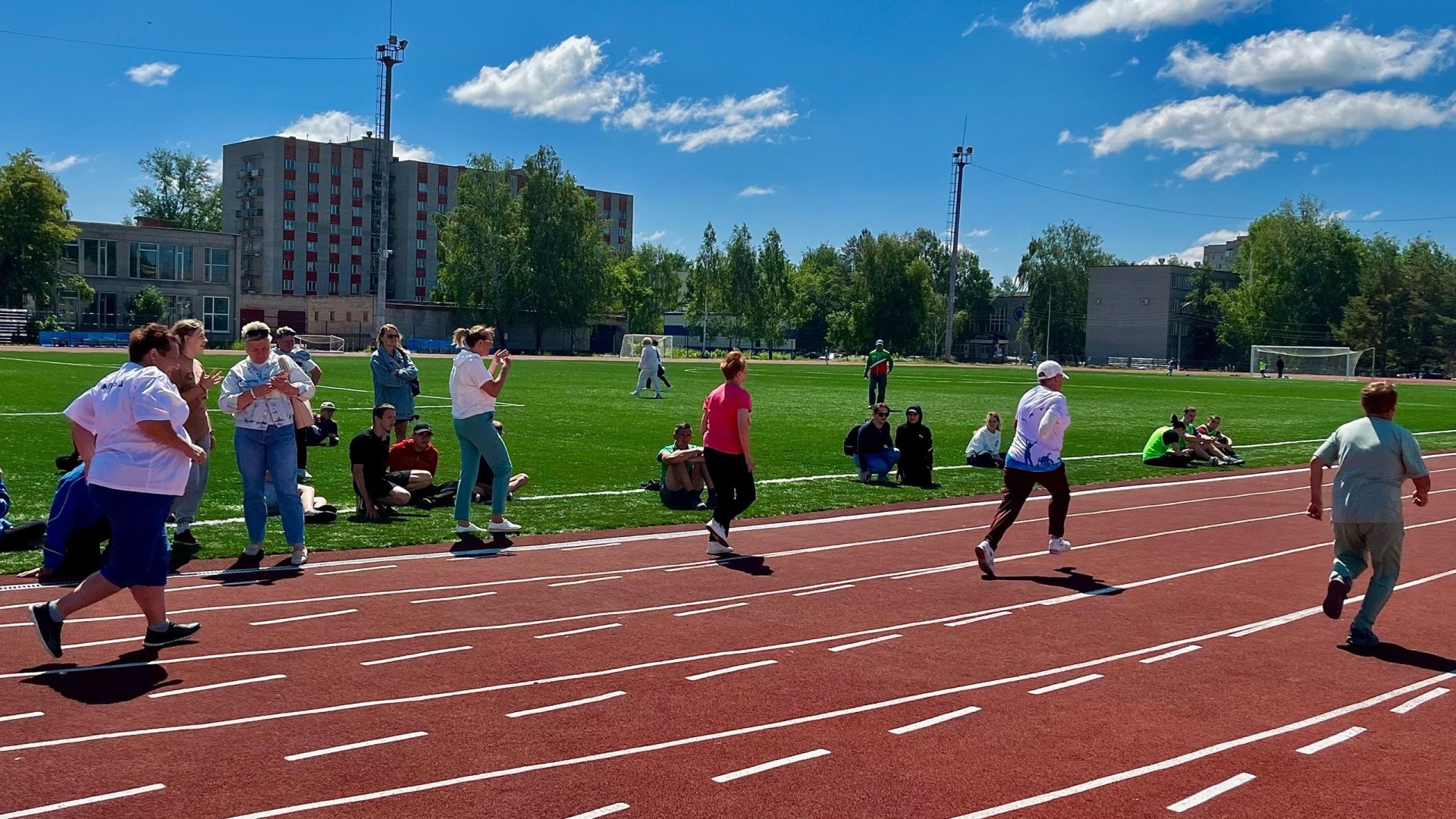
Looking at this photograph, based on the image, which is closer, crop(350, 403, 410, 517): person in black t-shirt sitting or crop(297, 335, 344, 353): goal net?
crop(350, 403, 410, 517): person in black t-shirt sitting

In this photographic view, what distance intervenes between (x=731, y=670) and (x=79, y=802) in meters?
A: 3.30

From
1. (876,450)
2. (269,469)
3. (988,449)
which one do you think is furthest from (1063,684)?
(988,449)

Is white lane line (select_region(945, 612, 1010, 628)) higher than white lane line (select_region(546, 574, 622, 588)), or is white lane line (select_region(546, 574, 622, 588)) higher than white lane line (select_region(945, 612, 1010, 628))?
white lane line (select_region(945, 612, 1010, 628))

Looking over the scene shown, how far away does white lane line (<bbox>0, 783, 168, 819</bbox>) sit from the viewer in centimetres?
441

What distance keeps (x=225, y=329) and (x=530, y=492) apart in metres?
76.3

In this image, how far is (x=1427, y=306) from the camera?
10012 cm

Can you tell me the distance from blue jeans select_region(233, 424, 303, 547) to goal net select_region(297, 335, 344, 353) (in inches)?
2911

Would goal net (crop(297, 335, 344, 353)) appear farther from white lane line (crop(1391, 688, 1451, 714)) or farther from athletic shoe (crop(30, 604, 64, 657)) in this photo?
white lane line (crop(1391, 688, 1451, 714))

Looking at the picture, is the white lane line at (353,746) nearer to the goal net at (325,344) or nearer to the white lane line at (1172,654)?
the white lane line at (1172,654)

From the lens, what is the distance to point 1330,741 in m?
5.72

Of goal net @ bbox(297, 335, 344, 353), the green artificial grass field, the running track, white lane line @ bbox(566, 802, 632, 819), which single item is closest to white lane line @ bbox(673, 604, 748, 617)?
the running track

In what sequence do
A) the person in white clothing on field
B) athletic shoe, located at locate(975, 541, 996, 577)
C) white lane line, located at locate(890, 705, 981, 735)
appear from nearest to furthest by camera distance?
white lane line, located at locate(890, 705, 981, 735) → athletic shoe, located at locate(975, 541, 996, 577) → the person in white clothing on field

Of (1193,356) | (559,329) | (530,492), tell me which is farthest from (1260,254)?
(530,492)

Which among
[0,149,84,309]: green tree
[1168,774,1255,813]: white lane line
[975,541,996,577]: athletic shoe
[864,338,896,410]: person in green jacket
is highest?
[0,149,84,309]: green tree
